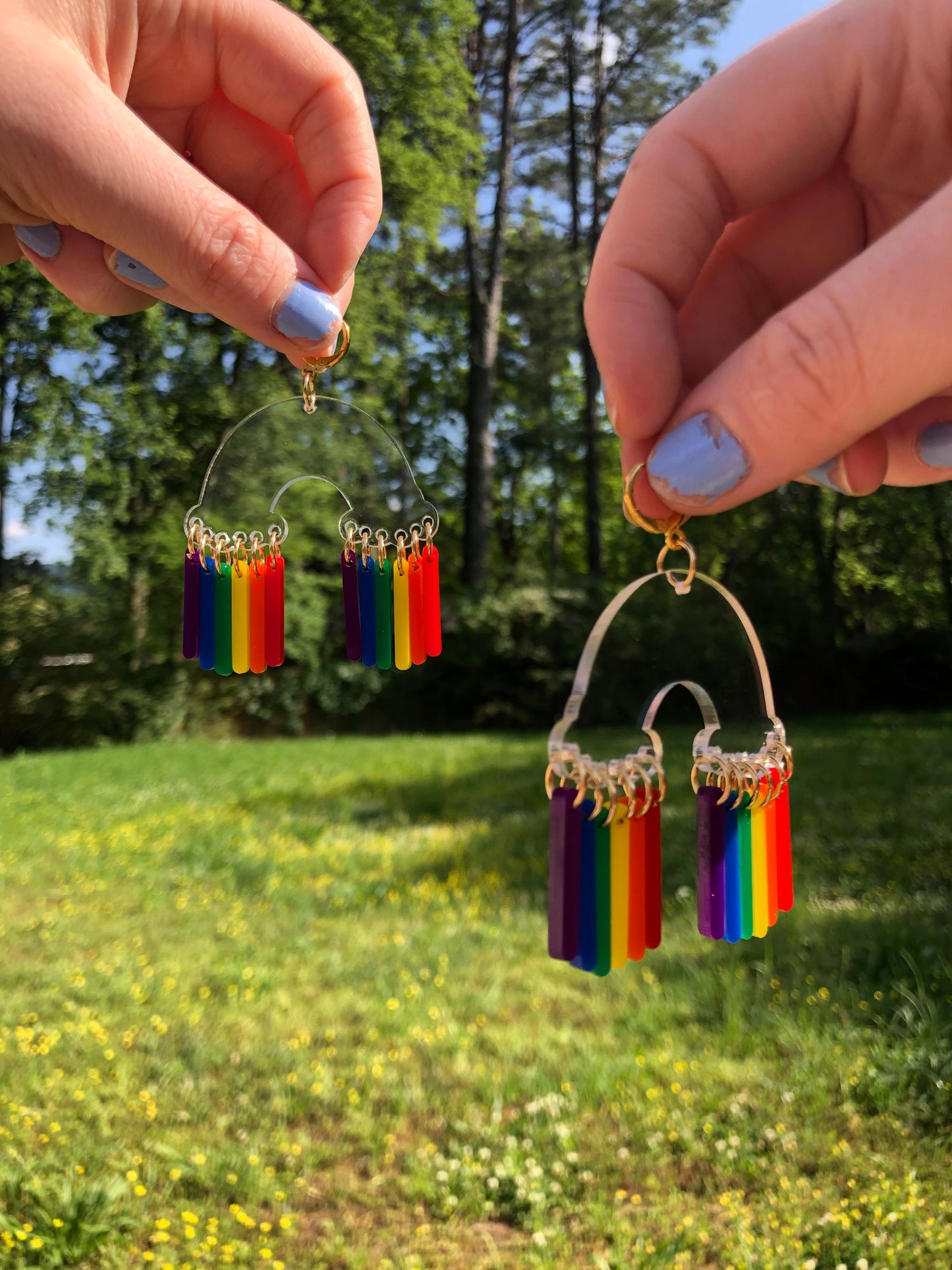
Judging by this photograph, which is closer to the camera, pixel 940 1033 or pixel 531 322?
pixel 940 1033

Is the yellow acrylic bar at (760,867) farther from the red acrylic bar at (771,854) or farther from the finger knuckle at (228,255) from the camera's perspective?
the finger knuckle at (228,255)

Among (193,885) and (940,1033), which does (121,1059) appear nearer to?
(193,885)

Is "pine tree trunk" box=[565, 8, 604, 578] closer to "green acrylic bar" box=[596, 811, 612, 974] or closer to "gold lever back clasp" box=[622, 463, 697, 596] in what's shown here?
"gold lever back clasp" box=[622, 463, 697, 596]

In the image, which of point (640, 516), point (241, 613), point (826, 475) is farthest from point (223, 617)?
point (826, 475)

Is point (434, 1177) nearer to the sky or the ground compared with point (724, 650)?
nearer to the ground

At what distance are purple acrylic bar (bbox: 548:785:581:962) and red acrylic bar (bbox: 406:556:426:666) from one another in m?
0.66

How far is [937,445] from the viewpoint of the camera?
179 centimetres

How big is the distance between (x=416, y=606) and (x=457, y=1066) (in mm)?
2755

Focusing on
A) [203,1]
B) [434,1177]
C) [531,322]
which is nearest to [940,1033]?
[434,1177]

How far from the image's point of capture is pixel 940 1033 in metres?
4.00

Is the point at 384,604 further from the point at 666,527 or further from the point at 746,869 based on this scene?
the point at 746,869

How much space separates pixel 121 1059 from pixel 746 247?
13.5ft

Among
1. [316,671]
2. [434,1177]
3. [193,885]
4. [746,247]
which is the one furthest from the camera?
[316,671]

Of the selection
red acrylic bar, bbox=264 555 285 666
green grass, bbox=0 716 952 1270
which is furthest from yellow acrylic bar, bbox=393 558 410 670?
green grass, bbox=0 716 952 1270
